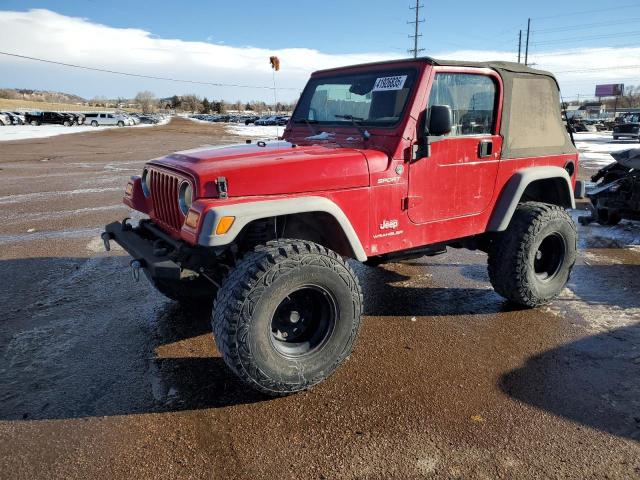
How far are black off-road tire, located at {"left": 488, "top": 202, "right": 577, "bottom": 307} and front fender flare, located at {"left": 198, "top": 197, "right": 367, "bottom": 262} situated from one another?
1.68 m

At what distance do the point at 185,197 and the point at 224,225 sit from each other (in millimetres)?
581

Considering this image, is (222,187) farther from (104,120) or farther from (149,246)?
(104,120)

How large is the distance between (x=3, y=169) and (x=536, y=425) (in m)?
16.7

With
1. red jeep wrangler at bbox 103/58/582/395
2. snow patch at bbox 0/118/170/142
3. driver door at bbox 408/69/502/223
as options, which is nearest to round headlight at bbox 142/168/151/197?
red jeep wrangler at bbox 103/58/582/395

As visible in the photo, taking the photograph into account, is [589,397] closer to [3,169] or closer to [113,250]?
[113,250]

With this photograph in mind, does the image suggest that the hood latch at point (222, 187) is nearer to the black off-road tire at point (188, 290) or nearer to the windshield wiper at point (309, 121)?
the black off-road tire at point (188, 290)

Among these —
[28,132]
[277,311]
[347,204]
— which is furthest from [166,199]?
[28,132]

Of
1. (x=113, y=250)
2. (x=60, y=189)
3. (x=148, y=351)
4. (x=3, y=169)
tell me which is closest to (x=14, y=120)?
(x=3, y=169)

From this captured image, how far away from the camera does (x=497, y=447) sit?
8.84ft

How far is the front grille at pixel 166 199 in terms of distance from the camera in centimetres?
345

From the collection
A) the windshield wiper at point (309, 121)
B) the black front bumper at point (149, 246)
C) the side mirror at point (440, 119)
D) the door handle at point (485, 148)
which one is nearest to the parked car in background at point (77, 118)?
the windshield wiper at point (309, 121)

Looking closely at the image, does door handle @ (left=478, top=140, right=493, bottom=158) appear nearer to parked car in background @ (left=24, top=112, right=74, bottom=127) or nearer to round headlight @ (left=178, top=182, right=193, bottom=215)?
round headlight @ (left=178, top=182, right=193, bottom=215)

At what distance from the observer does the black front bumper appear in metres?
3.11

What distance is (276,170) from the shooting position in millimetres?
3164
